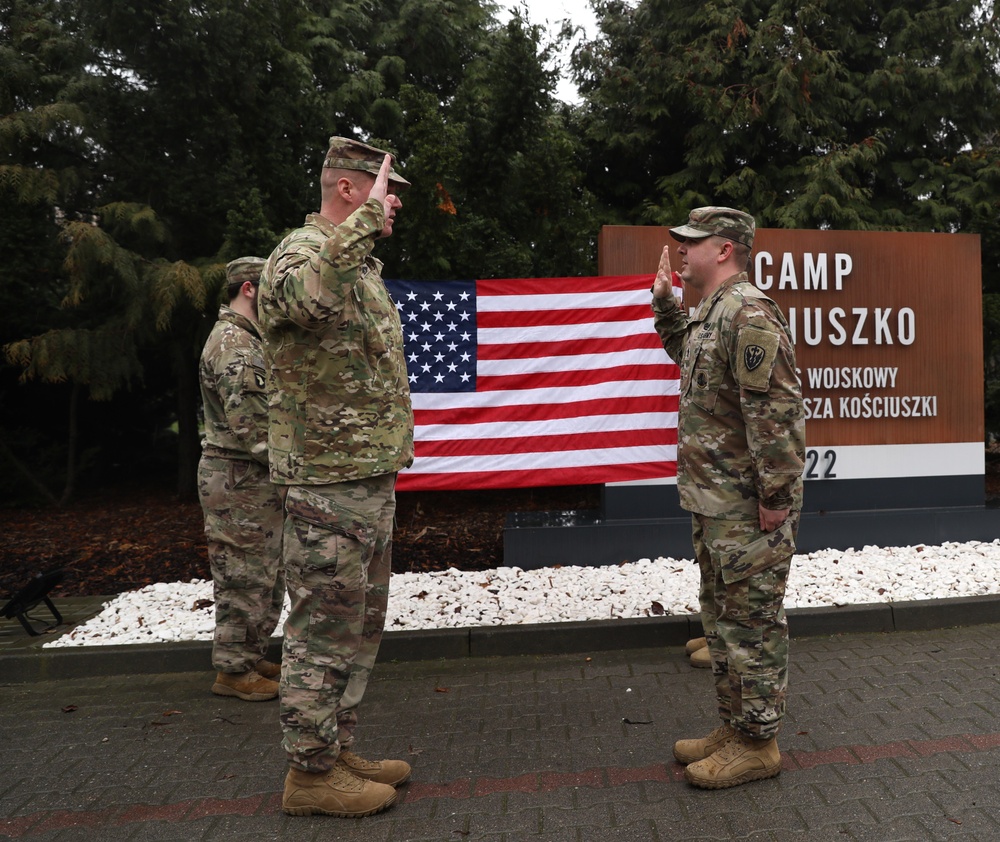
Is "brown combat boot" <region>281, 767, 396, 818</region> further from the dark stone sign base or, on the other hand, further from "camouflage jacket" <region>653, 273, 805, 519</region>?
the dark stone sign base

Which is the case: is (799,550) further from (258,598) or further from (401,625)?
(258,598)

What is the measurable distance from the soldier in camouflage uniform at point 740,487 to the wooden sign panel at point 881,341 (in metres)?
3.18

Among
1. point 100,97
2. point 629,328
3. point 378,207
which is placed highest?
point 100,97

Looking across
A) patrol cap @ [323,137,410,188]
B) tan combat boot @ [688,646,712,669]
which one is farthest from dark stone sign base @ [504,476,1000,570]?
patrol cap @ [323,137,410,188]

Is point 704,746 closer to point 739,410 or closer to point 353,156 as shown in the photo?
point 739,410

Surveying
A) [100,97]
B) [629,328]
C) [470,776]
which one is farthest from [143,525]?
[470,776]

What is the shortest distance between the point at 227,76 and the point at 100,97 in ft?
3.94

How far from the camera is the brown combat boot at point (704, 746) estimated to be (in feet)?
10.1

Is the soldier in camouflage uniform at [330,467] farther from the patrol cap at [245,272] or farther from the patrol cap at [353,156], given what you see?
the patrol cap at [245,272]

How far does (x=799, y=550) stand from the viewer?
6.13 m

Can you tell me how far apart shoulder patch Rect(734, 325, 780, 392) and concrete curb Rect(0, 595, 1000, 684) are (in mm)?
2176

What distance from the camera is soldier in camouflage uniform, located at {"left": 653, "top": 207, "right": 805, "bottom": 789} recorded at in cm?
288

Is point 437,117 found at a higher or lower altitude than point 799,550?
higher

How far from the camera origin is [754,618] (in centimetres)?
293
